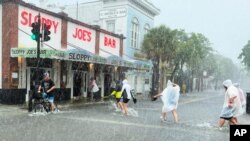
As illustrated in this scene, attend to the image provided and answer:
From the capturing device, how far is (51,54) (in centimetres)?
1838

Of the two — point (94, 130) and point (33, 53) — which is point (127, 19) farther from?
point (94, 130)

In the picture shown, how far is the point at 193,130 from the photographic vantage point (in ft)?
38.2

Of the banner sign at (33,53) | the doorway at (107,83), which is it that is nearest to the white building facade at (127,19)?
the doorway at (107,83)

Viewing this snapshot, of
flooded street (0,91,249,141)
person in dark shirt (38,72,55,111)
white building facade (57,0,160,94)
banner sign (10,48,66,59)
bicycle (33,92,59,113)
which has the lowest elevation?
flooded street (0,91,249,141)

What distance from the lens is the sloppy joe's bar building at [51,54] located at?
62.8ft

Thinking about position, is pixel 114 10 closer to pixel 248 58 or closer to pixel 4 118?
pixel 4 118

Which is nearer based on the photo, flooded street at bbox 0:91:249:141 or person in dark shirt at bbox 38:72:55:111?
flooded street at bbox 0:91:249:141

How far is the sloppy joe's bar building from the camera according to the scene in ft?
62.8

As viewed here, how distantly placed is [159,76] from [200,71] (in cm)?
2988

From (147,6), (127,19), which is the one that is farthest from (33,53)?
(147,6)

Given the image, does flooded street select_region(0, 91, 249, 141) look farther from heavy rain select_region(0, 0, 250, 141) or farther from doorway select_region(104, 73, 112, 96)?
doorway select_region(104, 73, 112, 96)

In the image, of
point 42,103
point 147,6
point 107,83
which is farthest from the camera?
point 147,6

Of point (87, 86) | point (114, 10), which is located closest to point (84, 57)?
point (87, 86)

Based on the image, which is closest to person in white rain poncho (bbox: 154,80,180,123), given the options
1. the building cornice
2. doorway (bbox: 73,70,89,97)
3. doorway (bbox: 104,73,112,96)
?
doorway (bbox: 73,70,89,97)
